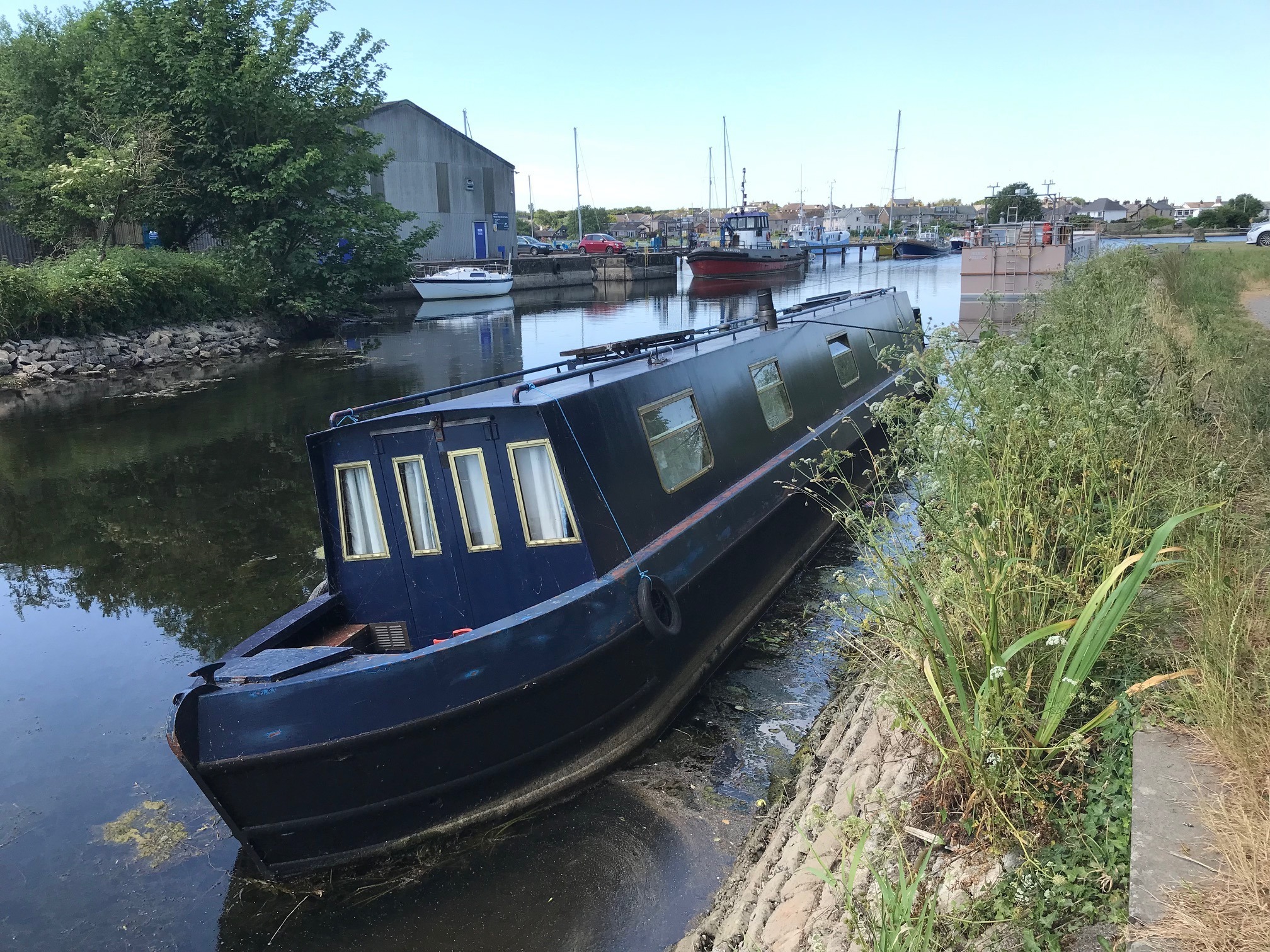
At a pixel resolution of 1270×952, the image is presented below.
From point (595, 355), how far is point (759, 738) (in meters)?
3.47

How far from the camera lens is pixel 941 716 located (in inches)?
146

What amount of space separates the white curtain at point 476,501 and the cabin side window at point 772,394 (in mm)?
3959

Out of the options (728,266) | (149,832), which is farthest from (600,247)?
(149,832)

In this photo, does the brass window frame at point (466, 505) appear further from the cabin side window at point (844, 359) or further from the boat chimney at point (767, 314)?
the cabin side window at point (844, 359)

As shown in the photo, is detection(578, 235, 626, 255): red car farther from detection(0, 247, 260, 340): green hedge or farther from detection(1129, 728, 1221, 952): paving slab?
detection(1129, 728, 1221, 952): paving slab

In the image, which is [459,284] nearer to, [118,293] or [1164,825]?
[118,293]

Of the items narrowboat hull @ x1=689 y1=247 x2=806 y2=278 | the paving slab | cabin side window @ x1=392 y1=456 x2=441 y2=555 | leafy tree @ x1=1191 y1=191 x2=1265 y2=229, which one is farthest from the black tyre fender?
leafy tree @ x1=1191 y1=191 x2=1265 y2=229

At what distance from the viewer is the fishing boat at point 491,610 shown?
15.6 feet

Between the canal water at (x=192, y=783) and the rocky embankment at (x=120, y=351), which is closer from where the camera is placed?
the canal water at (x=192, y=783)

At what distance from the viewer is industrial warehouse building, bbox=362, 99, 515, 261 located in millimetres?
43375

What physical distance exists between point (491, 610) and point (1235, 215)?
62.0 meters

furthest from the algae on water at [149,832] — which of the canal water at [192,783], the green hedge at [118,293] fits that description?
the green hedge at [118,293]

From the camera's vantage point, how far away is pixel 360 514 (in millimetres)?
6375

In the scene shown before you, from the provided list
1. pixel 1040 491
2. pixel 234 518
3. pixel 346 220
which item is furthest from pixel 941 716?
pixel 346 220
